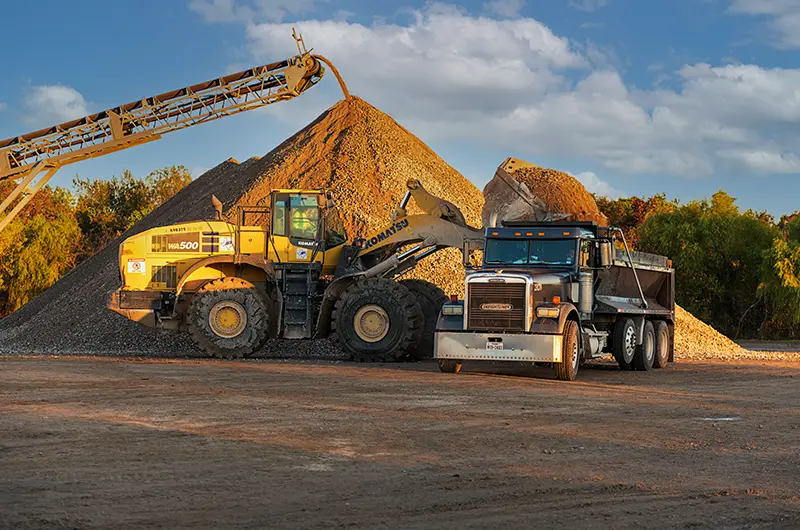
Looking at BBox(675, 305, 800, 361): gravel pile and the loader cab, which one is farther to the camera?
BBox(675, 305, 800, 361): gravel pile

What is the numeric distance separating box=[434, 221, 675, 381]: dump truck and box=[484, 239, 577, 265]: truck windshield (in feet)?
0.07

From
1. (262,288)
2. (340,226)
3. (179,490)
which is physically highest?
(340,226)

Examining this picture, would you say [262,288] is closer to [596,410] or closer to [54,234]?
[596,410]

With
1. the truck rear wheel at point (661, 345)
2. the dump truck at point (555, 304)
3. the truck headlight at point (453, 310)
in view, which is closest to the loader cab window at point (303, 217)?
the dump truck at point (555, 304)

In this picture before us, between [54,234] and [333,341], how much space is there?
29.2 metres

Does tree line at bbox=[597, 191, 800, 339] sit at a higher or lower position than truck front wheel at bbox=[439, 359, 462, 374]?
higher

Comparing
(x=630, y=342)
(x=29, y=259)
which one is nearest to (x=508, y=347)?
(x=630, y=342)

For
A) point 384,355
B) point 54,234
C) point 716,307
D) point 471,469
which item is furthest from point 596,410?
point 54,234

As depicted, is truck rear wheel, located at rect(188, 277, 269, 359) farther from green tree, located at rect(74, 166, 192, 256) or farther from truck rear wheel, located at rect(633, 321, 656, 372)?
green tree, located at rect(74, 166, 192, 256)

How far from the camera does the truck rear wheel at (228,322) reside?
81.3 ft

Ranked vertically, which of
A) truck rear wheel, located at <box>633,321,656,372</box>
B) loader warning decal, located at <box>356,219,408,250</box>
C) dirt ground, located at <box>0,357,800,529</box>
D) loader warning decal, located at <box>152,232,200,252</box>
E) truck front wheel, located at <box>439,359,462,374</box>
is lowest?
dirt ground, located at <box>0,357,800,529</box>

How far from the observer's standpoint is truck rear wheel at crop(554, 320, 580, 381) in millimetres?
18875

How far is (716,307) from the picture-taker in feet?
146

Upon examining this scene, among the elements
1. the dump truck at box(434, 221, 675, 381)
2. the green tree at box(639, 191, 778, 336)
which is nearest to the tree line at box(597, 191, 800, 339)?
the green tree at box(639, 191, 778, 336)
